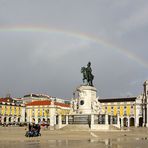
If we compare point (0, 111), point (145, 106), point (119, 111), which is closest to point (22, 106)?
point (0, 111)

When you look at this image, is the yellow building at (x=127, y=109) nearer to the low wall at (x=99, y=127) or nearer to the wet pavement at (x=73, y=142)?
the low wall at (x=99, y=127)

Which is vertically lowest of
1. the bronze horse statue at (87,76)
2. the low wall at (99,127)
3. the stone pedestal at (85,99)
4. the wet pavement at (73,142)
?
the low wall at (99,127)

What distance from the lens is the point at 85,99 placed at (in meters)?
52.1

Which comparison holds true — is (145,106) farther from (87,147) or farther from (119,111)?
(87,147)

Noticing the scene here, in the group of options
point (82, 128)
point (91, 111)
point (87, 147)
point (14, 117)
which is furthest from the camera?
point (14, 117)

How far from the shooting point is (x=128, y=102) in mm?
119438

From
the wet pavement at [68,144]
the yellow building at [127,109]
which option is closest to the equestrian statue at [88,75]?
the wet pavement at [68,144]

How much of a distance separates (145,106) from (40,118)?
38000mm

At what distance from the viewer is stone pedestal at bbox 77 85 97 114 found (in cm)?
5209

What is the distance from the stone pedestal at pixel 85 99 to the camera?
52.1 m

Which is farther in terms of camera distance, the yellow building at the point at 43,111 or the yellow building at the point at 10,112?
the yellow building at the point at 43,111

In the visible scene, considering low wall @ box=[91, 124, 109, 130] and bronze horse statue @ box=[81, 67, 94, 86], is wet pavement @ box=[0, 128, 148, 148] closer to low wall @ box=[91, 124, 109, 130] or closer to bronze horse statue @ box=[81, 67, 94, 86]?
low wall @ box=[91, 124, 109, 130]

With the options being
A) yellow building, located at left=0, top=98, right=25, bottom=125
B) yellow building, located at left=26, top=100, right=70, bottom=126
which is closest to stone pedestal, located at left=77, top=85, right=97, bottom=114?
yellow building, located at left=0, top=98, right=25, bottom=125

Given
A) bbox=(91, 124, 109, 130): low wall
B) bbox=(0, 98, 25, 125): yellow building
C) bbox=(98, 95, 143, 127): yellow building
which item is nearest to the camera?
bbox=(91, 124, 109, 130): low wall
